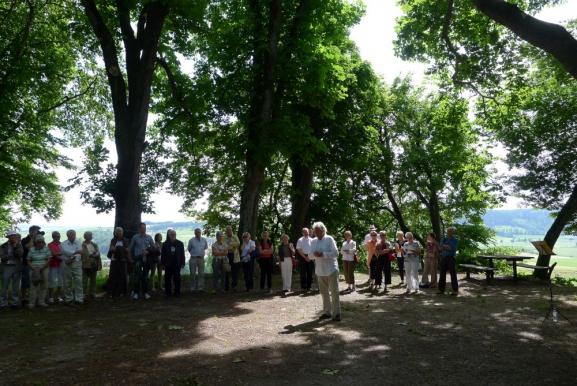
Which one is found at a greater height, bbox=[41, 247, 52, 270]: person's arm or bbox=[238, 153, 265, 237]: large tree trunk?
bbox=[238, 153, 265, 237]: large tree trunk

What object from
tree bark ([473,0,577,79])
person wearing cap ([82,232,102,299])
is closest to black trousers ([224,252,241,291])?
person wearing cap ([82,232,102,299])

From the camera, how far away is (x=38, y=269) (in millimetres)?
10930

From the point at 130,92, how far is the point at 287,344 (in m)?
11.0

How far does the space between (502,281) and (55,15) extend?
22357 mm

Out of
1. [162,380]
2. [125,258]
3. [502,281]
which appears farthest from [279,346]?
[502,281]

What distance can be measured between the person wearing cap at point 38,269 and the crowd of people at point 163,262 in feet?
0.07

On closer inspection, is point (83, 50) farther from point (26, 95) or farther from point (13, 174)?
point (13, 174)

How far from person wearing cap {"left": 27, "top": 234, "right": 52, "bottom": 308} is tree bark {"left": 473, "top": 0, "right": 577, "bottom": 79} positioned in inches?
462

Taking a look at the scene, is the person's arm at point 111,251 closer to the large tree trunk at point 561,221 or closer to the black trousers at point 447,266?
the black trousers at point 447,266

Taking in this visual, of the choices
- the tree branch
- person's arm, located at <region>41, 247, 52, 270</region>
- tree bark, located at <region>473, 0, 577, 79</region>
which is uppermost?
the tree branch

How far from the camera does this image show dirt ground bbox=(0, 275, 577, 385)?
5.72 metres

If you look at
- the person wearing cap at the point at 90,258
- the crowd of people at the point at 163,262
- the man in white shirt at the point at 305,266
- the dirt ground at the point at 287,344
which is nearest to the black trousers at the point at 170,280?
the crowd of people at the point at 163,262

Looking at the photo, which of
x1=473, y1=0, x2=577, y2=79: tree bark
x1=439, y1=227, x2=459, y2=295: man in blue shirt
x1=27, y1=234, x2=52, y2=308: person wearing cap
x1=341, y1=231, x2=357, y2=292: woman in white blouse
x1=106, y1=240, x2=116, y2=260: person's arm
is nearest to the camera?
x1=473, y1=0, x2=577, y2=79: tree bark

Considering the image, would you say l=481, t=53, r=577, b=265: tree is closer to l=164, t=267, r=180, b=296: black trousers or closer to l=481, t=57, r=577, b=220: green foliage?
l=481, t=57, r=577, b=220: green foliage
